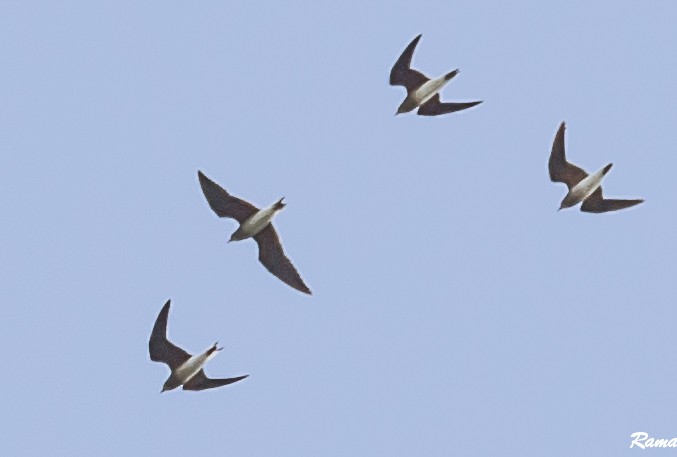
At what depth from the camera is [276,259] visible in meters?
26.4

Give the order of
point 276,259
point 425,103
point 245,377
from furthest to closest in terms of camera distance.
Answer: point 425,103 → point 276,259 → point 245,377

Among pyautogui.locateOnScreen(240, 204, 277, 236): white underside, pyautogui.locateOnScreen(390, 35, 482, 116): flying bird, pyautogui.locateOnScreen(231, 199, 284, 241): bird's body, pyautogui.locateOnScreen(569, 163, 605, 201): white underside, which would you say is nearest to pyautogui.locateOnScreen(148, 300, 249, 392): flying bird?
pyautogui.locateOnScreen(231, 199, 284, 241): bird's body

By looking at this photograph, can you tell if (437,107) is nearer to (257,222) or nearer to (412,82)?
(412,82)

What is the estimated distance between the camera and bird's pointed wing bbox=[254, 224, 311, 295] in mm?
26156

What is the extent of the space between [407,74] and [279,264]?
455 centimetres

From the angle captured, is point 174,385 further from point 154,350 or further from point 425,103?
point 425,103

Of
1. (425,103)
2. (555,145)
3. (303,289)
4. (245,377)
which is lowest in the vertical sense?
(245,377)

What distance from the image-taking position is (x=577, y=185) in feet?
85.6

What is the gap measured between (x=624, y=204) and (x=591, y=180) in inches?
61.3

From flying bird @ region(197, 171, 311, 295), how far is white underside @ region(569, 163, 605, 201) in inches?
214

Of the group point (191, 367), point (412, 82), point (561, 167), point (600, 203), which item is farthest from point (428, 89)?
point (191, 367)

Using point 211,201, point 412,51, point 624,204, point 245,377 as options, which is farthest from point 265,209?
point 624,204

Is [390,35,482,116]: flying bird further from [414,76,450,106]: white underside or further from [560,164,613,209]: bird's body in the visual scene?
[560,164,613,209]: bird's body

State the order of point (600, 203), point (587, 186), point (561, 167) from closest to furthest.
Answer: point (587, 186) → point (561, 167) → point (600, 203)
